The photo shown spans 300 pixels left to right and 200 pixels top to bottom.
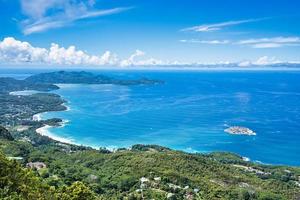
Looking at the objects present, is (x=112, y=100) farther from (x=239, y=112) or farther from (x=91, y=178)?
(x=91, y=178)

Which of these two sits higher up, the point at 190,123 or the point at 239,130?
the point at 239,130

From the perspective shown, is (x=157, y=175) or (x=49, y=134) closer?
(x=157, y=175)

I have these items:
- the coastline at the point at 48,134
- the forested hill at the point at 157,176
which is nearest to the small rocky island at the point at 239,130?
the forested hill at the point at 157,176

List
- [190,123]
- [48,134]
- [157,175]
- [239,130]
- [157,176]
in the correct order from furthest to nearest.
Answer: [190,123], [239,130], [48,134], [157,175], [157,176]

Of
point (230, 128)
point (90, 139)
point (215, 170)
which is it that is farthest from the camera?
point (230, 128)

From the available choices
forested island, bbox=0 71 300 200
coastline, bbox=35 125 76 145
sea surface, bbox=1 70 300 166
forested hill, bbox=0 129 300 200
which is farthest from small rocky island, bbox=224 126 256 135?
coastline, bbox=35 125 76 145

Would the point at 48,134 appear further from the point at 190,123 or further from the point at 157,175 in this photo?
the point at 157,175

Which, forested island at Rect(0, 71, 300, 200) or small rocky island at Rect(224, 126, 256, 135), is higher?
forested island at Rect(0, 71, 300, 200)

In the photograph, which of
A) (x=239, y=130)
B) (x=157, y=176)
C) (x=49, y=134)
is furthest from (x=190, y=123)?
(x=157, y=176)

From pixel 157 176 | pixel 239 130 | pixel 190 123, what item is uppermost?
pixel 157 176

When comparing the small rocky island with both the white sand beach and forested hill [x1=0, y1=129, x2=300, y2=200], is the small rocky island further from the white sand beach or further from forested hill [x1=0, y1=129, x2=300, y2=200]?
the white sand beach

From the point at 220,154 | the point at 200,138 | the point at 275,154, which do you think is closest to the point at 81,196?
the point at 220,154
